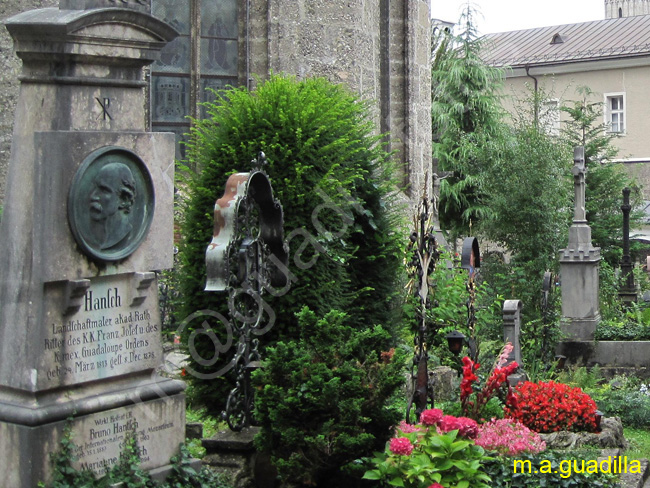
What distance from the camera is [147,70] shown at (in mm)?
13617

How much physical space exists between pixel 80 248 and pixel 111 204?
37 centimetres

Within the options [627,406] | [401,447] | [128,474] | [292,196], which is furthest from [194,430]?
[627,406]

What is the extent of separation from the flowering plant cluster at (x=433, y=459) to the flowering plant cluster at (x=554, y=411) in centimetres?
208

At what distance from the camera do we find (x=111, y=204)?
19.5 ft

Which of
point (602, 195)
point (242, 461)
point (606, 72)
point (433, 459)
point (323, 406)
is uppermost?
point (606, 72)

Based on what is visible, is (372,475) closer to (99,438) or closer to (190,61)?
(99,438)

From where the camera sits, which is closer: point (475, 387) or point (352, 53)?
point (475, 387)

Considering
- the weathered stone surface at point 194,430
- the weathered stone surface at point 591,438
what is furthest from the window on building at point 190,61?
the weathered stone surface at point 591,438

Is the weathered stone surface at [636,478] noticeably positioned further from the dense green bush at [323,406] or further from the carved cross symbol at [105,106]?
the carved cross symbol at [105,106]

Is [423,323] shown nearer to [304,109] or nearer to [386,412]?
[386,412]

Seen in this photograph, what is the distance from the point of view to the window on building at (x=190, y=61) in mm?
14078

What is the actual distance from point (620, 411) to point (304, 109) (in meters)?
4.77

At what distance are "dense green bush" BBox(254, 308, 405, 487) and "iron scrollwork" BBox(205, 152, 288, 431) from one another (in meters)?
0.47

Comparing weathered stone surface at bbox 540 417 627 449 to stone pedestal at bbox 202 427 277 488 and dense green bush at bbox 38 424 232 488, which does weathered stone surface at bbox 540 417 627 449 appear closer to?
stone pedestal at bbox 202 427 277 488
